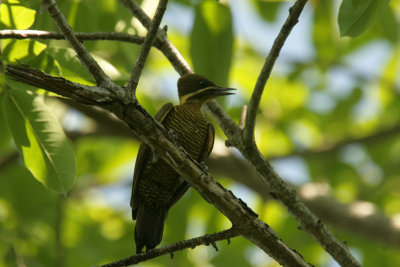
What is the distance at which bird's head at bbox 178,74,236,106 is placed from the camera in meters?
5.42

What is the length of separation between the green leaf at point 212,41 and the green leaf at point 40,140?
139 centimetres

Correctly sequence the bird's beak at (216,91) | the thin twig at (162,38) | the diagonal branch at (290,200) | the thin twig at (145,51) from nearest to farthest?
the thin twig at (145,51) → the diagonal branch at (290,200) → the thin twig at (162,38) → the bird's beak at (216,91)

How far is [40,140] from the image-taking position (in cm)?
351

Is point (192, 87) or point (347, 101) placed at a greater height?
point (347, 101)

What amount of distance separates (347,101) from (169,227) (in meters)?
3.02

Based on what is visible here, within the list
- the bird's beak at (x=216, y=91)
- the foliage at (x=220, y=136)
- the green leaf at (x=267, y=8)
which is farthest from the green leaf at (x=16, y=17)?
the green leaf at (x=267, y=8)

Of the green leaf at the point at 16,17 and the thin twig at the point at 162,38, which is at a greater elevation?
the thin twig at the point at 162,38

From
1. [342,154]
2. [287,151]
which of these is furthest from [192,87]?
[342,154]

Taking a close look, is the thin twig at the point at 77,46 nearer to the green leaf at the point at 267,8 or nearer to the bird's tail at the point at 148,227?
the bird's tail at the point at 148,227

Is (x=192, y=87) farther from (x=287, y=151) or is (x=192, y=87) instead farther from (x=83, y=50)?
(x=83, y=50)

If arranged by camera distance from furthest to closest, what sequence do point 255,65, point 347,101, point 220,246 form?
1. point 255,65
2. point 347,101
3. point 220,246

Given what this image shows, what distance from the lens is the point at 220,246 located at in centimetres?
636

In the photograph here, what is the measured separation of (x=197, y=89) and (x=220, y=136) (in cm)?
184

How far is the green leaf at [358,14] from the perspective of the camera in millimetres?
2930
